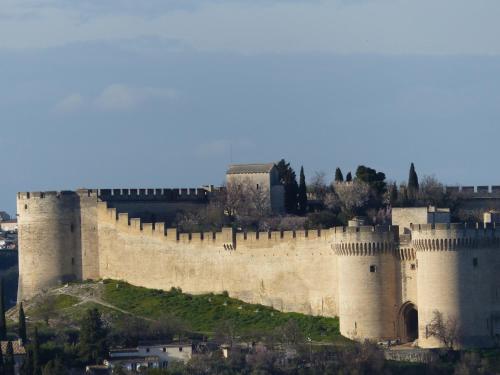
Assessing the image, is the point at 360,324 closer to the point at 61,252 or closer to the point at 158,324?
the point at 158,324

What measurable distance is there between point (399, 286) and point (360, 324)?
6.32 ft

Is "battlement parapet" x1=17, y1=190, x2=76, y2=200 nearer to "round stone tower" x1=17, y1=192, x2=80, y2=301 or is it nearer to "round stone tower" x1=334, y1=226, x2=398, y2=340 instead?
"round stone tower" x1=17, y1=192, x2=80, y2=301

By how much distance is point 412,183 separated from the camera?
99.0 meters

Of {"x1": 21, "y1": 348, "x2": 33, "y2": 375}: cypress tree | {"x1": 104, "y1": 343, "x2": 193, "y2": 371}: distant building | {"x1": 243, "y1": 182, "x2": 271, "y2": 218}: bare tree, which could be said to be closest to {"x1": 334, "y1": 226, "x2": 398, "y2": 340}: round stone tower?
{"x1": 104, "y1": 343, "x2": 193, "y2": 371}: distant building

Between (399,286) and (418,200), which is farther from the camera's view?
(418,200)

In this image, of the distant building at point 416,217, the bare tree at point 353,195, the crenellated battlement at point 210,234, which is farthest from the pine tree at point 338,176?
the distant building at point 416,217

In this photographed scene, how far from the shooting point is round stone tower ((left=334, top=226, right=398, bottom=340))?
77.9 m

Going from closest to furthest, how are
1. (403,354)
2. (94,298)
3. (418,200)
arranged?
(403,354), (94,298), (418,200)

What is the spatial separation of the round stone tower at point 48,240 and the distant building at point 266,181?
913 cm

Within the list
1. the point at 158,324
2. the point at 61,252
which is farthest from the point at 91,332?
the point at 61,252

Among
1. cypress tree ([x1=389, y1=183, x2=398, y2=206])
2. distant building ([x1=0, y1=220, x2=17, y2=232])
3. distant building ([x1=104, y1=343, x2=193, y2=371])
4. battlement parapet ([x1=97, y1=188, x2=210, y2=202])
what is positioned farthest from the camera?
distant building ([x1=0, y1=220, x2=17, y2=232])

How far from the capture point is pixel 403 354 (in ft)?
249

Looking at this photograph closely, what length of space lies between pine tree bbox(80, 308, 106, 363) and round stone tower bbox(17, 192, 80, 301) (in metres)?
15.0

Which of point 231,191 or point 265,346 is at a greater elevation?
point 231,191
